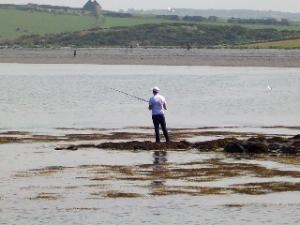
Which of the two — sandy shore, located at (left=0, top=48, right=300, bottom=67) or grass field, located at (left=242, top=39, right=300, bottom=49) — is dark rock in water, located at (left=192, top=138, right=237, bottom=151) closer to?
sandy shore, located at (left=0, top=48, right=300, bottom=67)

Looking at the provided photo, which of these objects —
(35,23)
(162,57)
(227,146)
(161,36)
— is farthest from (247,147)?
(35,23)

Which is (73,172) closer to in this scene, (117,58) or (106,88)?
(106,88)

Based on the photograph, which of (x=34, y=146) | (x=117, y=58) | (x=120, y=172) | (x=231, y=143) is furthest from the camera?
(x=117, y=58)

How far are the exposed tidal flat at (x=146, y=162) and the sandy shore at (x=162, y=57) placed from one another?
145 ft

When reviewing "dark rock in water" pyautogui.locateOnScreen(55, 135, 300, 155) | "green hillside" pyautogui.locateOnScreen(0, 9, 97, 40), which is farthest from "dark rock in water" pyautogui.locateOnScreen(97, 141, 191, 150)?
"green hillside" pyautogui.locateOnScreen(0, 9, 97, 40)

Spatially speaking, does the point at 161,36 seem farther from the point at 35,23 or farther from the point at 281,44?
the point at 281,44

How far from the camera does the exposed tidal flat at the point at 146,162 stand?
83.1 ft

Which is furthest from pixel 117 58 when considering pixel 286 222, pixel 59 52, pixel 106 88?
pixel 286 222

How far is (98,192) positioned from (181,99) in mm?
37384

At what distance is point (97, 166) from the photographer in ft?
105

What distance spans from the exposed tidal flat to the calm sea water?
0.31 feet

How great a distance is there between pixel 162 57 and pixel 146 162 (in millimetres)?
86850

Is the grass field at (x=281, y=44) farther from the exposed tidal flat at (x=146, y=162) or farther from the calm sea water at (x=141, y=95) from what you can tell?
the exposed tidal flat at (x=146, y=162)

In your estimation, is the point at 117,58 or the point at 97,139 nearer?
the point at 97,139
